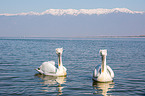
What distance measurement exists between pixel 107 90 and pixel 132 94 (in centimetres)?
172

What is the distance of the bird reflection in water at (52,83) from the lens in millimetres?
16102

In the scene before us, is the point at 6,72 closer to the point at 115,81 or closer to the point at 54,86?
the point at 54,86

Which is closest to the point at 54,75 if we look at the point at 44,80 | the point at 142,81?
the point at 44,80

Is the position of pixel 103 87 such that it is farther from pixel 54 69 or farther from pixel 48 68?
pixel 48 68

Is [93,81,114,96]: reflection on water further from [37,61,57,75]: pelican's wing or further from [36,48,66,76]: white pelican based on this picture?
[37,61,57,75]: pelican's wing

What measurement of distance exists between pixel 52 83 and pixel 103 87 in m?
3.83

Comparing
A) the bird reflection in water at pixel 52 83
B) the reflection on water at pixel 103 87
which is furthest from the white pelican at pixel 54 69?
the reflection on water at pixel 103 87

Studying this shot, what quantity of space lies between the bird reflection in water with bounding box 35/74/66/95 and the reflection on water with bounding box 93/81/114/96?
7.89ft

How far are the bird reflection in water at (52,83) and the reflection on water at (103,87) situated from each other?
240 cm

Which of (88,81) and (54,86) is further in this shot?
(88,81)

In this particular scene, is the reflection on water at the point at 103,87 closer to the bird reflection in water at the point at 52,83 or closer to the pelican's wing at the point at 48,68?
the bird reflection in water at the point at 52,83

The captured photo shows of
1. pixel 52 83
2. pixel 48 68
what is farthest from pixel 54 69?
pixel 52 83

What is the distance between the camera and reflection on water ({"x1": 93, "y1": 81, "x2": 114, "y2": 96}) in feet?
51.0

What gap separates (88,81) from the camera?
18500mm
